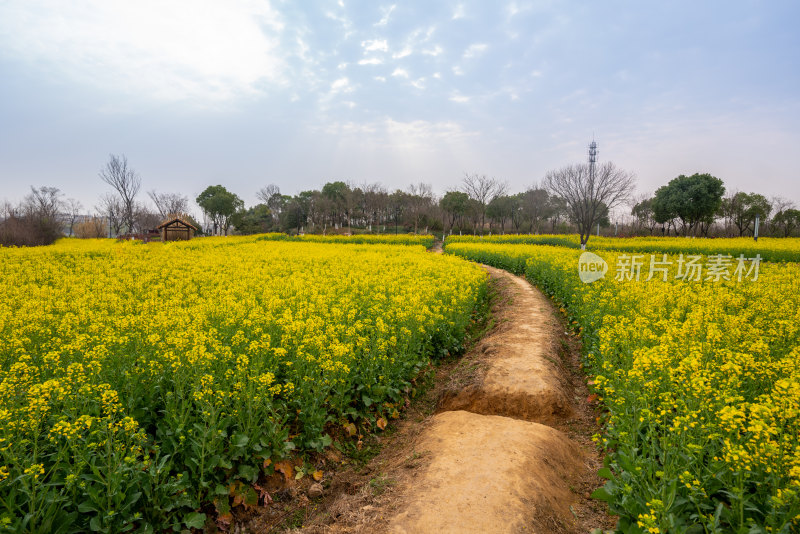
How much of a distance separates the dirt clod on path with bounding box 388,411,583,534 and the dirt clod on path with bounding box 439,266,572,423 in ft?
3.46

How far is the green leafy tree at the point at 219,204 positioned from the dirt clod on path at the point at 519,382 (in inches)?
3065

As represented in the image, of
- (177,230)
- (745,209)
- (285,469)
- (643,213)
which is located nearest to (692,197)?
(745,209)

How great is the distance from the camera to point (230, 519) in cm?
411

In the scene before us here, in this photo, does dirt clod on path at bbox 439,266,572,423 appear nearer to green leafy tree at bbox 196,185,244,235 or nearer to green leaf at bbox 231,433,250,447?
green leaf at bbox 231,433,250,447

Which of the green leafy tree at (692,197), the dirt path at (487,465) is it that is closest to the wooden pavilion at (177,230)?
the dirt path at (487,465)

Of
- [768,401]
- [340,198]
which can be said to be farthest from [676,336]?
[340,198]

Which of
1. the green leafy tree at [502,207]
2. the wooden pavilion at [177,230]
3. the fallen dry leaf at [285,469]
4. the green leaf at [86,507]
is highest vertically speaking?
the green leafy tree at [502,207]

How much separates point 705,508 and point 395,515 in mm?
2733

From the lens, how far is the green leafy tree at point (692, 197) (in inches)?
1897

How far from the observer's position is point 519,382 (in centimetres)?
749

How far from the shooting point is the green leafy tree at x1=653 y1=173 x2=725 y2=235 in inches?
1897

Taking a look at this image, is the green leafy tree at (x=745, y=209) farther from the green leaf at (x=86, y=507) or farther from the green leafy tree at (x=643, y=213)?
the green leaf at (x=86, y=507)

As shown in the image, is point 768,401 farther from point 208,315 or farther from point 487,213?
point 487,213

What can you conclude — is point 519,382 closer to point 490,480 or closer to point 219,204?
point 490,480
